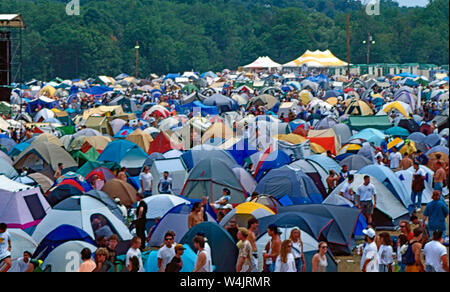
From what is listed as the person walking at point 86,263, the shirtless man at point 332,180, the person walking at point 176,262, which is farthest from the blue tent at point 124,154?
the person walking at point 86,263

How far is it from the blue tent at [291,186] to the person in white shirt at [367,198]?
1.32 metres

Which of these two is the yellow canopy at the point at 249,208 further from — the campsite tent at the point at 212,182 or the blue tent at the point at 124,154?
the blue tent at the point at 124,154

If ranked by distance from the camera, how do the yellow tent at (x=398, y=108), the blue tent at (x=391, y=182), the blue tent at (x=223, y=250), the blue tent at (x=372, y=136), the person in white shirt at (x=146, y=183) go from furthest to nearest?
the yellow tent at (x=398, y=108) < the blue tent at (x=372, y=136) < the person in white shirt at (x=146, y=183) < the blue tent at (x=391, y=182) < the blue tent at (x=223, y=250)

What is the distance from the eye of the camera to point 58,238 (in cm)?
1073

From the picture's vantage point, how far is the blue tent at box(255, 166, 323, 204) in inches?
529

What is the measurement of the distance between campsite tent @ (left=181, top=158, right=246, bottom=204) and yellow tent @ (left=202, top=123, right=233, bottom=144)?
5.52 m

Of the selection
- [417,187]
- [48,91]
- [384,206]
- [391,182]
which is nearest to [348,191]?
[384,206]

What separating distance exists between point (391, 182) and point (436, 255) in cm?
536

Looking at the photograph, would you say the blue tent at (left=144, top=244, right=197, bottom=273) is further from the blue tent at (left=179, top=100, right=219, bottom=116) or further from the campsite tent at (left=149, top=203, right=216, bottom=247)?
the blue tent at (left=179, top=100, right=219, bottom=116)

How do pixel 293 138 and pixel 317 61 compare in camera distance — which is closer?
pixel 293 138

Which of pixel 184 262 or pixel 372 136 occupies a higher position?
pixel 372 136

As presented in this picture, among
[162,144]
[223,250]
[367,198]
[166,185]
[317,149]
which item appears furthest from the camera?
[162,144]

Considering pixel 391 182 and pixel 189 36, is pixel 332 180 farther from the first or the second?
pixel 189 36

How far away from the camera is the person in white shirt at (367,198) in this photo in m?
12.2
